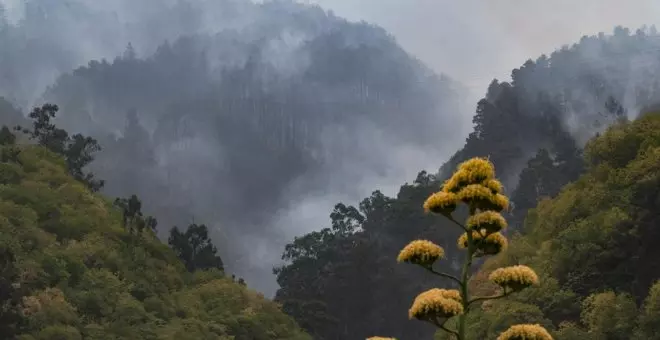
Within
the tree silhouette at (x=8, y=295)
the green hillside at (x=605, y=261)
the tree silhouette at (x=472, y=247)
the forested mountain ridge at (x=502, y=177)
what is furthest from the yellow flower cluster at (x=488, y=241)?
the forested mountain ridge at (x=502, y=177)

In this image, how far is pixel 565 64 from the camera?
353 feet

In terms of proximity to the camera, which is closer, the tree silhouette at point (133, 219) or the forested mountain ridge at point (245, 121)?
the tree silhouette at point (133, 219)

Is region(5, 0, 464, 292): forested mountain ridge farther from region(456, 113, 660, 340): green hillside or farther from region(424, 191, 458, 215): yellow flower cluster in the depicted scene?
region(424, 191, 458, 215): yellow flower cluster

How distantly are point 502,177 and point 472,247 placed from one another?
274 feet

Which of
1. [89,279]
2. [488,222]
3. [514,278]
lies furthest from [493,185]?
[89,279]

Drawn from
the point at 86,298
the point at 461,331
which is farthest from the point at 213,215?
the point at 461,331

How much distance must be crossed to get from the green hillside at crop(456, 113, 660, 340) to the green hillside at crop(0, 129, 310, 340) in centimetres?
1453

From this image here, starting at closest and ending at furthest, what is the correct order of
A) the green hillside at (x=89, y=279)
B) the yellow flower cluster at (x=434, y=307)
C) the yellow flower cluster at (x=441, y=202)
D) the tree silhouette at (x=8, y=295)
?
the yellow flower cluster at (x=434, y=307), the yellow flower cluster at (x=441, y=202), the tree silhouette at (x=8, y=295), the green hillside at (x=89, y=279)

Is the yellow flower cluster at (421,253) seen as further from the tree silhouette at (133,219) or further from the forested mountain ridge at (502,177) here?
the forested mountain ridge at (502,177)

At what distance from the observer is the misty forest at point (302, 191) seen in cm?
3428

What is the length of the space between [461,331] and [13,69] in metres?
147

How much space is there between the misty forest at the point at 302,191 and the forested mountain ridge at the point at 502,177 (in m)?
0.25

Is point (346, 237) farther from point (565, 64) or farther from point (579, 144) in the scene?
point (565, 64)

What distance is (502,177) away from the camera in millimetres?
88062
